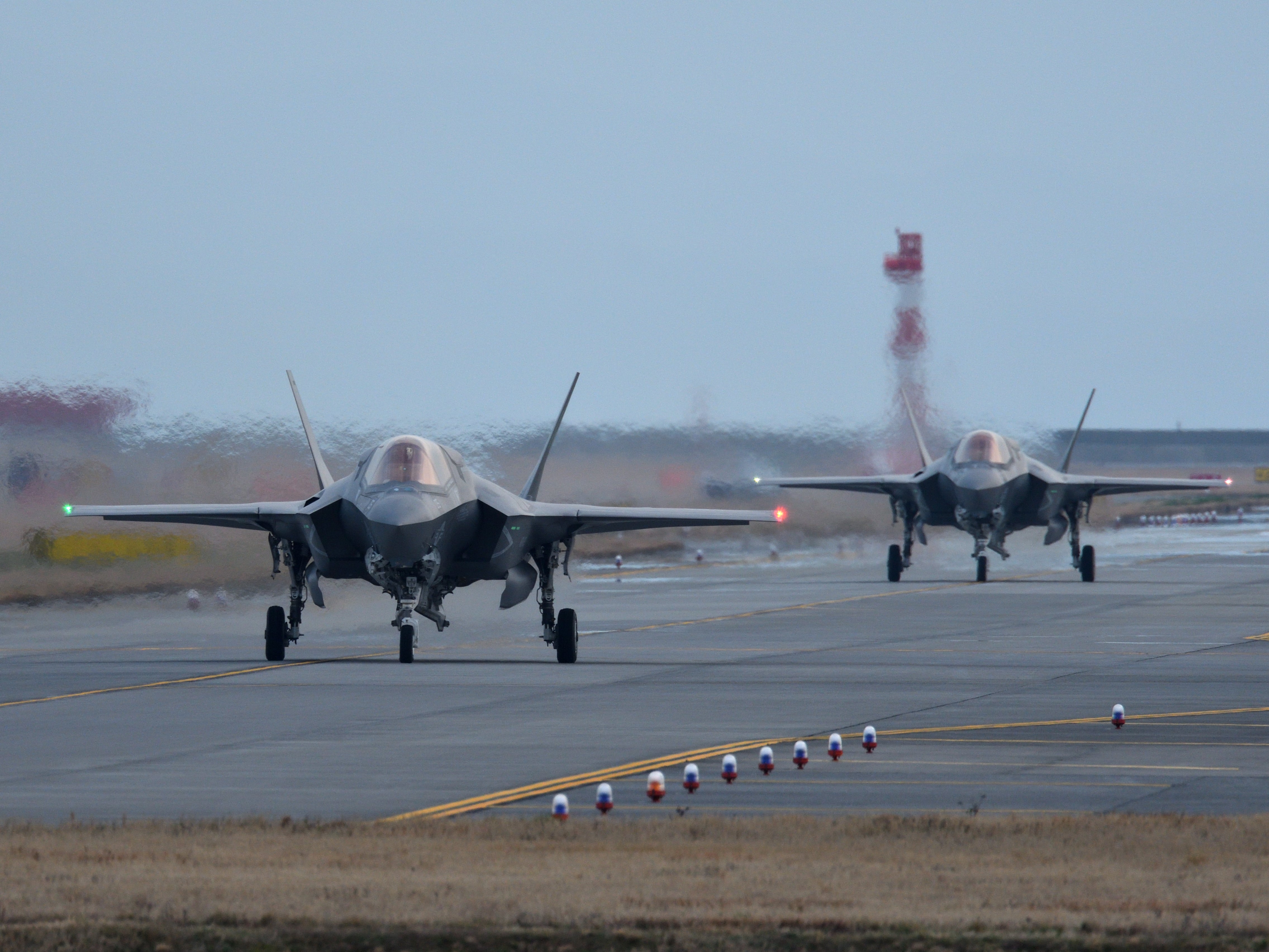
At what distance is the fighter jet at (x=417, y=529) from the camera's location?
23.7 m

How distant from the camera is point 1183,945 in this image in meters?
8.59

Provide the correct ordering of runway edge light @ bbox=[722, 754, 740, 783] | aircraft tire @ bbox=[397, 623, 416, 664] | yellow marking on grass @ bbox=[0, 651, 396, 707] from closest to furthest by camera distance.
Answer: runway edge light @ bbox=[722, 754, 740, 783], yellow marking on grass @ bbox=[0, 651, 396, 707], aircraft tire @ bbox=[397, 623, 416, 664]

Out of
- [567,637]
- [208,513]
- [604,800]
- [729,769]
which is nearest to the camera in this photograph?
[604,800]

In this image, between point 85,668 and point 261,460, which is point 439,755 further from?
point 261,460

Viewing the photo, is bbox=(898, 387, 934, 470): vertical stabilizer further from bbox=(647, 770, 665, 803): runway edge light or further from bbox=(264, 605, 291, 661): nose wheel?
bbox=(647, 770, 665, 803): runway edge light

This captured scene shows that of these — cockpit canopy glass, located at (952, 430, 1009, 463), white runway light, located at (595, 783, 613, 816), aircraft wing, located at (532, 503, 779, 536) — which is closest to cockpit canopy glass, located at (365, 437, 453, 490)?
aircraft wing, located at (532, 503, 779, 536)

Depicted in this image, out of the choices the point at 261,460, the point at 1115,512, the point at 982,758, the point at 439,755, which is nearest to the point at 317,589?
the point at 261,460

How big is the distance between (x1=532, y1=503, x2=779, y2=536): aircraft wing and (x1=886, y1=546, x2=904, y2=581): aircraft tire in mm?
17776

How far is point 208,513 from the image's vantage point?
26.0 metres

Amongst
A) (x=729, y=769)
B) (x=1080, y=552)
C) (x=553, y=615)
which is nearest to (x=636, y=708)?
(x=729, y=769)

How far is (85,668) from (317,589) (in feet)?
10.1

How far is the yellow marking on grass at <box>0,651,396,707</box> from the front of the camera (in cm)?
2000

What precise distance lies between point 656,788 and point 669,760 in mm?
2195

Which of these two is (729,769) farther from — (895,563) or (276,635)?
(895,563)
